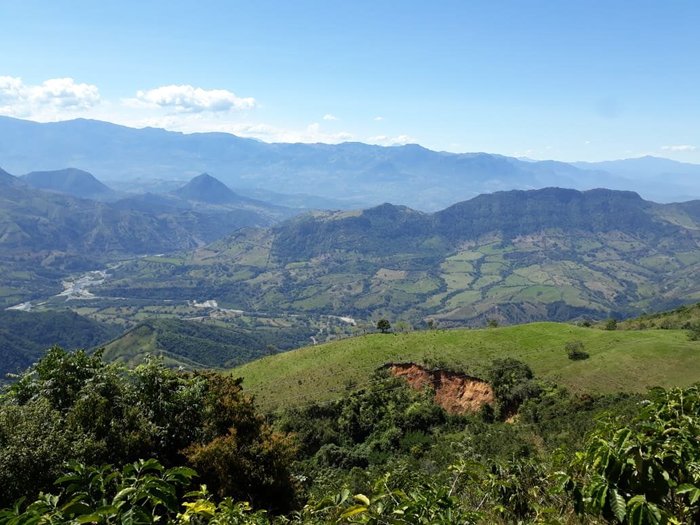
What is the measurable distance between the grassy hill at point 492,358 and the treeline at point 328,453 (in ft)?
19.3

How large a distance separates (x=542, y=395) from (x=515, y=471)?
40927mm

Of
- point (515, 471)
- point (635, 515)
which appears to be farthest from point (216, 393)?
point (635, 515)

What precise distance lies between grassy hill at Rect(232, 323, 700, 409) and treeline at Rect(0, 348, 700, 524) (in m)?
5.89

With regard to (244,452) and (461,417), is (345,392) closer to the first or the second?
(461,417)

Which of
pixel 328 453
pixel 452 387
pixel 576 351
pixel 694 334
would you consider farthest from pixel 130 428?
pixel 694 334

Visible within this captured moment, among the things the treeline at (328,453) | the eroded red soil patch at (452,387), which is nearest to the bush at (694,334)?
the treeline at (328,453)

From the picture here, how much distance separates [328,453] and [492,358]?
29.2m

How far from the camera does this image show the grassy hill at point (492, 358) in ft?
186

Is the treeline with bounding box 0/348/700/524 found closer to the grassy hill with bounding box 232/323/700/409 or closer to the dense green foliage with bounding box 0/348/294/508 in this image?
the dense green foliage with bounding box 0/348/294/508

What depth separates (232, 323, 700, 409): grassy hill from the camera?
186ft

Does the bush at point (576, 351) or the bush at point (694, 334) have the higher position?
the bush at point (694, 334)

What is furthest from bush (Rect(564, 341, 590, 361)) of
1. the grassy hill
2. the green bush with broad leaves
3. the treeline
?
the green bush with broad leaves

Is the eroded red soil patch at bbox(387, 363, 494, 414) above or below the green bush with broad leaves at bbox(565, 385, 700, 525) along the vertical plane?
below

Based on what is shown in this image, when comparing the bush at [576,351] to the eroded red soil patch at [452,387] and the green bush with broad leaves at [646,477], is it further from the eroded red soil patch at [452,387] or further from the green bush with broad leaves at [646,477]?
the green bush with broad leaves at [646,477]
